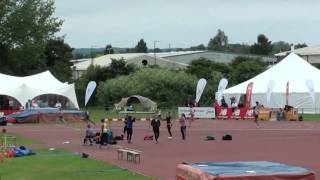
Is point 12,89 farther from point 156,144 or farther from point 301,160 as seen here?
point 301,160

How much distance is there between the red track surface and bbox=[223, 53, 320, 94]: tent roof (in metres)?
13.6

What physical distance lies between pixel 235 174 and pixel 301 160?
1710 cm

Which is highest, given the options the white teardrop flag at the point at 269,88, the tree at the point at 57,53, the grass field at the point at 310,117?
the tree at the point at 57,53

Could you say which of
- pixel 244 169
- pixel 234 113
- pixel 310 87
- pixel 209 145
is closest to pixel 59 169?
pixel 209 145

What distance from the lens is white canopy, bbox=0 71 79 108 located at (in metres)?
67.6

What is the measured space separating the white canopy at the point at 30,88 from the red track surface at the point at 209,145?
11727 mm

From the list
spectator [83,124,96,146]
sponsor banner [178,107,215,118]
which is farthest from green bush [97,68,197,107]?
spectator [83,124,96,146]

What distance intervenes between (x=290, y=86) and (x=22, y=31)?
39.3m

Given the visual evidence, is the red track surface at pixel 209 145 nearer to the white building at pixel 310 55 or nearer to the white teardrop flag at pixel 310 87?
the white teardrop flag at pixel 310 87

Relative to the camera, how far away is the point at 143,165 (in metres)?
27.1

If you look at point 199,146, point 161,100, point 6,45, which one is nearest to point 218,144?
point 199,146

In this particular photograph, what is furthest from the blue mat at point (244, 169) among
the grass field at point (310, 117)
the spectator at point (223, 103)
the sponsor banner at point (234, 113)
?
the spectator at point (223, 103)

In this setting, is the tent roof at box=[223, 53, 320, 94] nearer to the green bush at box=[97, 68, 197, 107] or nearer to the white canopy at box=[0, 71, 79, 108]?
the green bush at box=[97, 68, 197, 107]

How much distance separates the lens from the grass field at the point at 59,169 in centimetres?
2317
